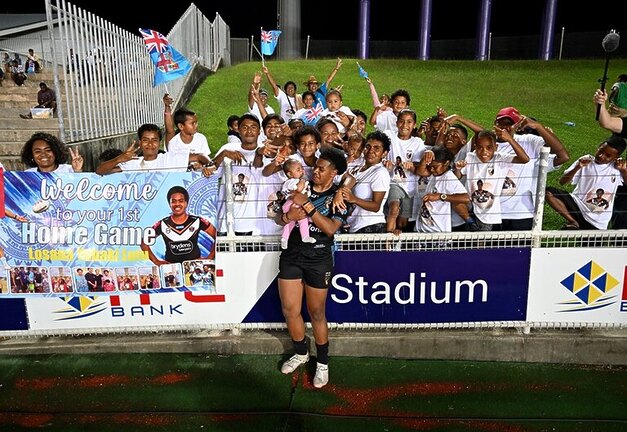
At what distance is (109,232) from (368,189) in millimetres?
2228

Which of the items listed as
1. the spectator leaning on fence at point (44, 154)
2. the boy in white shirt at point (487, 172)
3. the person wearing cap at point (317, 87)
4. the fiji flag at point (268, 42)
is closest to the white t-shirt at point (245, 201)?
the spectator leaning on fence at point (44, 154)

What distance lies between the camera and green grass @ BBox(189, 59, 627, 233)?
1289cm

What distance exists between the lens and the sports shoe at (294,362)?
14.2 ft

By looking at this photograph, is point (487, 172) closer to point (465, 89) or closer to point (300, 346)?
point (300, 346)

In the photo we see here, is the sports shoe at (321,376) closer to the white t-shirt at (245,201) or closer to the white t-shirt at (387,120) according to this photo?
the white t-shirt at (245,201)

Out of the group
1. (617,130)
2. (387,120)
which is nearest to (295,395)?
(617,130)

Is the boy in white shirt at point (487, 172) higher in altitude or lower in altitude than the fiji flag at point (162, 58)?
lower

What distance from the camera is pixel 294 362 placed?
172 inches

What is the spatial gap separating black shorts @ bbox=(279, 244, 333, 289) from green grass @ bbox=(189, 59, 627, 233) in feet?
18.5

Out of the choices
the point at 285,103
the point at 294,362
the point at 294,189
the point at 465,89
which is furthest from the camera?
the point at 465,89

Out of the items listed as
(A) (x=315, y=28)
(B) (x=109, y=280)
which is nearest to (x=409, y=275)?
(B) (x=109, y=280)

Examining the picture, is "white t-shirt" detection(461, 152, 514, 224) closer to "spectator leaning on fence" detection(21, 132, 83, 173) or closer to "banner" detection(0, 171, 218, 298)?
"banner" detection(0, 171, 218, 298)

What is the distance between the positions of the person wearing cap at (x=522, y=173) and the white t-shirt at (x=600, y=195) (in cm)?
37

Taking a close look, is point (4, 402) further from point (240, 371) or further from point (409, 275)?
point (409, 275)
